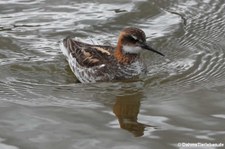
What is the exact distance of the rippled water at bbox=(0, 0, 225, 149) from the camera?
31.9ft

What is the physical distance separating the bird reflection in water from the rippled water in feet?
0.05

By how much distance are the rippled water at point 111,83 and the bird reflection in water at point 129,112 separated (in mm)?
16

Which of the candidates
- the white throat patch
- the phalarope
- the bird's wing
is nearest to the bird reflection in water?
the phalarope

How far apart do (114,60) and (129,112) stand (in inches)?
76.1

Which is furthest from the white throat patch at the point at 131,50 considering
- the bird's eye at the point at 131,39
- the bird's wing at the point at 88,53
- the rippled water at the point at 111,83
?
the rippled water at the point at 111,83

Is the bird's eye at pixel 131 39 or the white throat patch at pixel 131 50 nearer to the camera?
the bird's eye at pixel 131 39

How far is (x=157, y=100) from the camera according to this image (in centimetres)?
1089

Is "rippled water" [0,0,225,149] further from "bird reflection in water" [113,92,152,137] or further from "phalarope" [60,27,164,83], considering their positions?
"phalarope" [60,27,164,83]

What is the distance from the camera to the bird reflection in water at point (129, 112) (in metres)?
9.96

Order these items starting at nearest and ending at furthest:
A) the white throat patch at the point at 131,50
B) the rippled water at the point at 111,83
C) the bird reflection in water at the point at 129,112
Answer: the rippled water at the point at 111,83
the bird reflection in water at the point at 129,112
the white throat patch at the point at 131,50

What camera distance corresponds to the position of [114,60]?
12359 millimetres

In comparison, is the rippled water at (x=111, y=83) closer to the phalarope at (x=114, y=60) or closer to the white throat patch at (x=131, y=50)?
the phalarope at (x=114, y=60)

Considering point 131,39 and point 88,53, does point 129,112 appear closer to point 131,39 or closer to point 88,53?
point 131,39

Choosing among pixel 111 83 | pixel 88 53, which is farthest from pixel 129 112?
pixel 88 53
